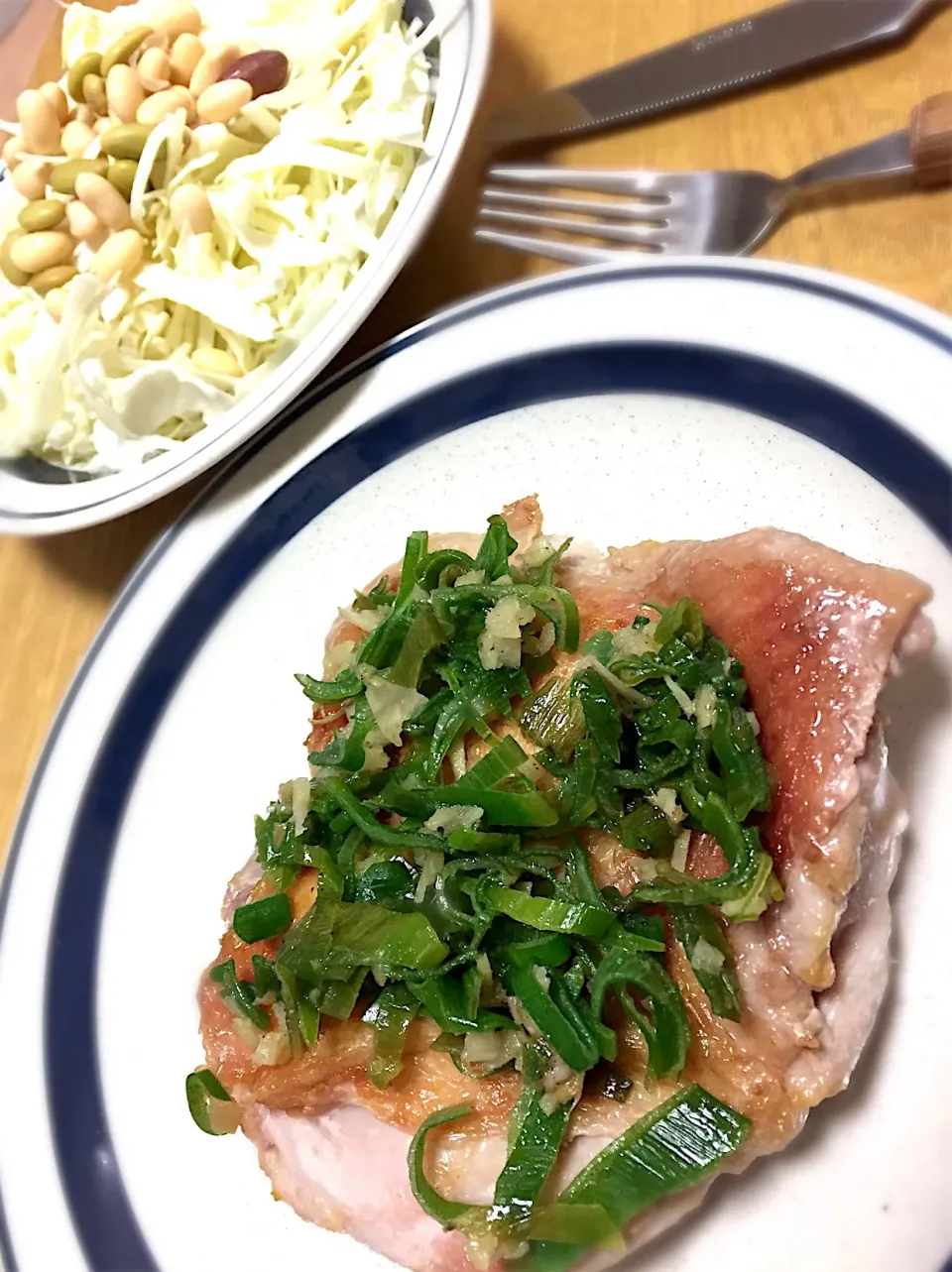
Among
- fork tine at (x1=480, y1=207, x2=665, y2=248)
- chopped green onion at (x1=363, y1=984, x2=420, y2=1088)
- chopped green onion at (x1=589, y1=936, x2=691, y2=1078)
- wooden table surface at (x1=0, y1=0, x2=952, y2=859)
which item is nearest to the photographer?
chopped green onion at (x1=589, y1=936, x2=691, y2=1078)

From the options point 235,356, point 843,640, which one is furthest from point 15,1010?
point 843,640

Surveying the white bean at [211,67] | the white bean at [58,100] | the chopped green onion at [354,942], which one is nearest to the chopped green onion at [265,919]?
the chopped green onion at [354,942]

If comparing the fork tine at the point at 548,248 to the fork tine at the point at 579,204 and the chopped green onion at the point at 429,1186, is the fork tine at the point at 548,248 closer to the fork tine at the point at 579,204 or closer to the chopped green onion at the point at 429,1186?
the fork tine at the point at 579,204

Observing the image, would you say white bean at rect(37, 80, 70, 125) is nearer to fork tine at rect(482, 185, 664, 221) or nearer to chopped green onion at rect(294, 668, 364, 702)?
fork tine at rect(482, 185, 664, 221)

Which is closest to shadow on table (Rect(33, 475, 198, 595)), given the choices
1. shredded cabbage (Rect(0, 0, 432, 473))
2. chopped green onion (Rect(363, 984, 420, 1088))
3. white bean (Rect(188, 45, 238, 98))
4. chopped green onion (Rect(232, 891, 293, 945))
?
shredded cabbage (Rect(0, 0, 432, 473))

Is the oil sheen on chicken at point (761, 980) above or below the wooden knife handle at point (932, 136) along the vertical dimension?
below

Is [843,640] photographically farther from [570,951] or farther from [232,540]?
[232,540]
